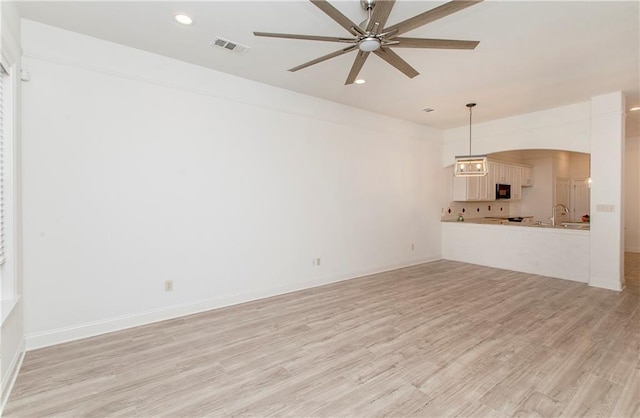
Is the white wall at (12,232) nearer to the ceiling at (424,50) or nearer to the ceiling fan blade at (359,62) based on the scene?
the ceiling at (424,50)

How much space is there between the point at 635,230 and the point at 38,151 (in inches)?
463

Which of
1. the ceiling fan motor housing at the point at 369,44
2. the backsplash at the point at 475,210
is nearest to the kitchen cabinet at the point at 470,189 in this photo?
the backsplash at the point at 475,210

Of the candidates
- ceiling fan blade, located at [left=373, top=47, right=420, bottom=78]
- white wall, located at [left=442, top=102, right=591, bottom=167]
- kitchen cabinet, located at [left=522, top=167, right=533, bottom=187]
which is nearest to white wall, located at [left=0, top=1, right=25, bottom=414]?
ceiling fan blade, located at [left=373, top=47, right=420, bottom=78]

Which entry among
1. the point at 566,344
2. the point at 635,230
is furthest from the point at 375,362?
the point at 635,230

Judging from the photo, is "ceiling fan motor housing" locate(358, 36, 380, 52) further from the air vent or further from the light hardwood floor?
the light hardwood floor

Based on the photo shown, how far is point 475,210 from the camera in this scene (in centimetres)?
809

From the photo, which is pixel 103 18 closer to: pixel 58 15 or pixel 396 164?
pixel 58 15

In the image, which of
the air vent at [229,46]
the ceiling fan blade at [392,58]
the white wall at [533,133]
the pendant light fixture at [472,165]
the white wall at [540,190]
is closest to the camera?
the ceiling fan blade at [392,58]

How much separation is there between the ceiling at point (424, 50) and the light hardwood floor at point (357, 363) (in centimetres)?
307

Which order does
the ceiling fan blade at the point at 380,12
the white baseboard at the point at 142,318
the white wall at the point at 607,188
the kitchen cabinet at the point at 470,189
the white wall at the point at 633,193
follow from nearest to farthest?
the ceiling fan blade at the point at 380,12, the white baseboard at the point at 142,318, the white wall at the point at 607,188, the kitchen cabinet at the point at 470,189, the white wall at the point at 633,193

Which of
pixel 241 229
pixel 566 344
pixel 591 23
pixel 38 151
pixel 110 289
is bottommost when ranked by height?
pixel 566 344

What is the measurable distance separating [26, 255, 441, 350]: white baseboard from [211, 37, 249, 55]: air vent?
3.03 m

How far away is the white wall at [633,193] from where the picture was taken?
7.55 metres

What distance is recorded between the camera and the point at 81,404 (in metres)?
2.12
